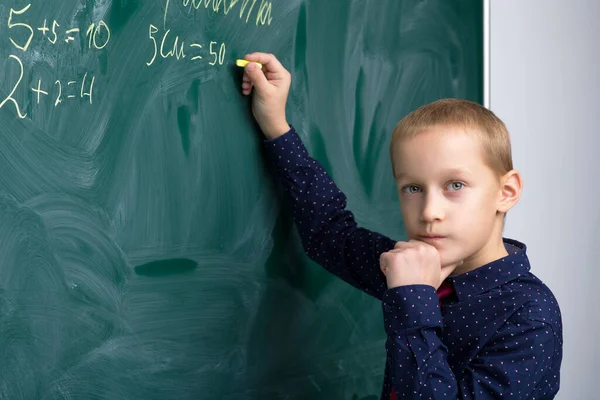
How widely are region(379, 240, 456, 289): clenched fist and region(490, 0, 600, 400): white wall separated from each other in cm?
101

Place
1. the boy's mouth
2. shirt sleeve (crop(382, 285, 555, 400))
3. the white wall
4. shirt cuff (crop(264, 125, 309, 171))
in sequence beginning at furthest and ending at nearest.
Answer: the white wall
shirt cuff (crop(264, 125, 309, 171))
the boy's mouth
shirt sleeve (crop(382, 285, 555, 400))

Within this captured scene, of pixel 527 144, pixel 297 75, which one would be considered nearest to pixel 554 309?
pixel 297 75

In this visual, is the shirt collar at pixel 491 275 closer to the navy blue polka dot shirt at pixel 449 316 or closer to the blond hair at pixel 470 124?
the navy blue polka dot shirt at pixel 449 316

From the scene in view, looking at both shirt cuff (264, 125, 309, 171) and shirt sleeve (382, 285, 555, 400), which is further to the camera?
shirt cuff (264, 125, 309, 171)

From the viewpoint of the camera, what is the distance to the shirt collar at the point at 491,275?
1388mm

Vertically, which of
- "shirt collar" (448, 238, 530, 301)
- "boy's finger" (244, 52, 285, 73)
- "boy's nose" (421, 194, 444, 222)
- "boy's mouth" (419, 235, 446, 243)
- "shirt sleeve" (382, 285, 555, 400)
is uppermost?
"boy's finger" (244, 52, 285, 73)

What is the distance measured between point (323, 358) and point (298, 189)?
362 millimetres

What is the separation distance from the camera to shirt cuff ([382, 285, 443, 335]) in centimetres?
127

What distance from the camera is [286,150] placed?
147 centimetres

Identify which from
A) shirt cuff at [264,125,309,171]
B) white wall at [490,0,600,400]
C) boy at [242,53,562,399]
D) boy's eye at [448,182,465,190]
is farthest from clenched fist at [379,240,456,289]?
white wall at [490,0,600,400]

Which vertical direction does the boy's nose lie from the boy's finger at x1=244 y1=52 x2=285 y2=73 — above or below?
below

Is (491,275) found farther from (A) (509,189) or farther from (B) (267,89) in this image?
(B) (267,89)

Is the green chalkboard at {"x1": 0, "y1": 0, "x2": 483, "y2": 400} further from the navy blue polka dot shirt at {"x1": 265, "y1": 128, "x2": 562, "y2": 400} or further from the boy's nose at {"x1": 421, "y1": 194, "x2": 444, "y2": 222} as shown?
the boy's nose at {"x1": 421, "y1": 194, "x2": 444, "y2": 222}

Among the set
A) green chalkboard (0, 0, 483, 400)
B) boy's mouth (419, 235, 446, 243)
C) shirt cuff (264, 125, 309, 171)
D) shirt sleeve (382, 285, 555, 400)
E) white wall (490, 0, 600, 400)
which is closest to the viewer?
green chalkboard (0, 0, 483, 400)
